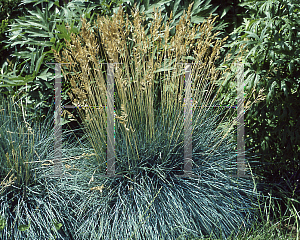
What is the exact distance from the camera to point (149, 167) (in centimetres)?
209

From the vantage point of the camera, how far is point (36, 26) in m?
2.92

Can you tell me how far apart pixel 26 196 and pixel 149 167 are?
2.66 ft

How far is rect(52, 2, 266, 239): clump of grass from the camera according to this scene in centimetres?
186

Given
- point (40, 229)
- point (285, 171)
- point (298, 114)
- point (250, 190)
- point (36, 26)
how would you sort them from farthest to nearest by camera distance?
point (36, 26) < point (285, 171) < point (298, 114) < point (250, 190) < point (40, 229)

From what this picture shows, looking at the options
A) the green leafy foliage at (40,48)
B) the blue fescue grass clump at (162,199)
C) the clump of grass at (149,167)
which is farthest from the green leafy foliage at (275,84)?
the green leafy foliage at (40,48)

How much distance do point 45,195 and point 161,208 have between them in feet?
2.52

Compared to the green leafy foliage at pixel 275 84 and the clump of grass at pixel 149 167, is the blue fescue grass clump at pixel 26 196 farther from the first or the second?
the green leafy foliage at pixel 275 84

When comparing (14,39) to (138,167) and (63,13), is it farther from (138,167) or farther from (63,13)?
(138,167)

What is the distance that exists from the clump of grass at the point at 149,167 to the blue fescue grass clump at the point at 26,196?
0.45 feet

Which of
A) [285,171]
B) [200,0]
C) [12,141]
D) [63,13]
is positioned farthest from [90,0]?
[285,171]

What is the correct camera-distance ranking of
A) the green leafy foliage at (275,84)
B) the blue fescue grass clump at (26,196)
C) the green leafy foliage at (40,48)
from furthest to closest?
the green leafy foliage at (40,48), the green leafy foliage at (275,84), the blue fescue grass clump at (26,196)

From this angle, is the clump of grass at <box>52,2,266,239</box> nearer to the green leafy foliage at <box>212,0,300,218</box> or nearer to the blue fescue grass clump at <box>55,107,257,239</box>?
the blue fescue grass clump at <box>55,107,257,239</box>

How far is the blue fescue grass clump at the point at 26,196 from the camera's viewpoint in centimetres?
183

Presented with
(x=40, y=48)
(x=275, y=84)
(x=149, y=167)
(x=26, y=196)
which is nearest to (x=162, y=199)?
(x=149, y=167)
